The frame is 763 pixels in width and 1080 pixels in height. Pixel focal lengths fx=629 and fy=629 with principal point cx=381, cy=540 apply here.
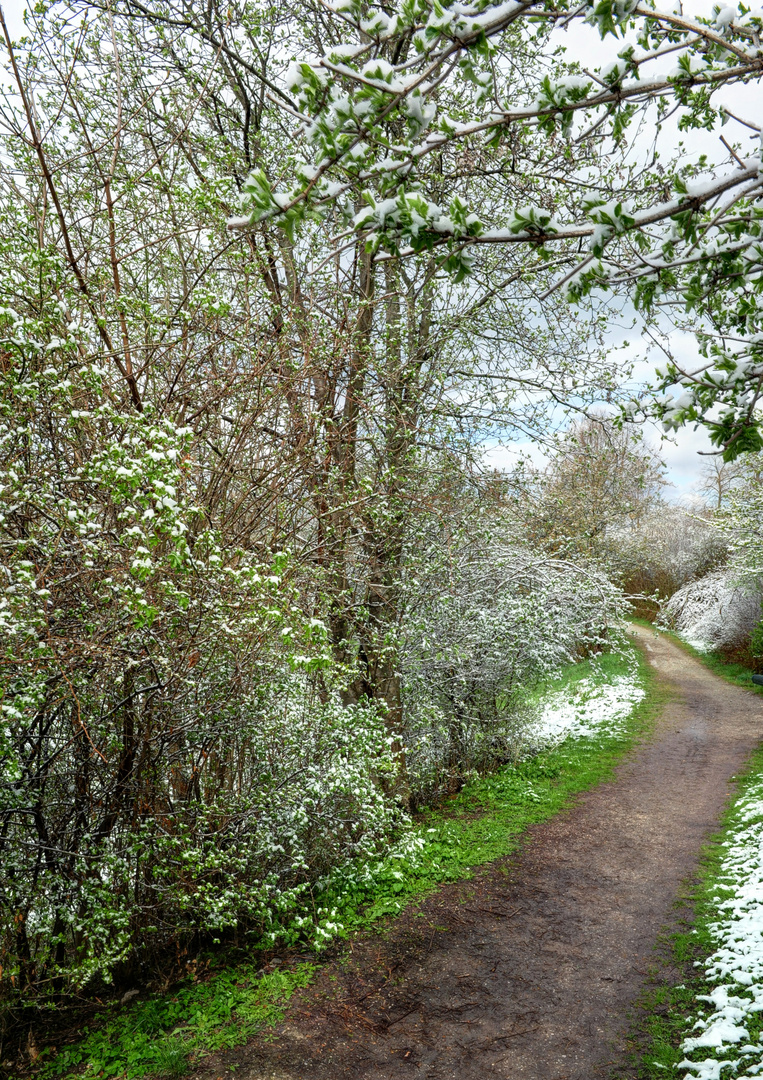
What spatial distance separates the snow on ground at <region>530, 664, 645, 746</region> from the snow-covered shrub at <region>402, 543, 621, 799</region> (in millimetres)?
1535

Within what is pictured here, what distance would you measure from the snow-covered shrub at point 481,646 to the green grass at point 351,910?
516 millimetres

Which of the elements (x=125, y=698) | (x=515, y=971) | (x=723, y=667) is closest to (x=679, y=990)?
(x=515, y=971)

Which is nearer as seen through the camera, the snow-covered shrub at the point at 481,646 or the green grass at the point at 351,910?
the green grass at the point at 351,910

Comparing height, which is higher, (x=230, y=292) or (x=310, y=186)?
(x=230, y=292)

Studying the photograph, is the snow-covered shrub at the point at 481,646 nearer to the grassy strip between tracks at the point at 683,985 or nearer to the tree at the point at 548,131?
the grassy strip between tracks at the point at 683,985

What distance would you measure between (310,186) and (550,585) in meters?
7.38

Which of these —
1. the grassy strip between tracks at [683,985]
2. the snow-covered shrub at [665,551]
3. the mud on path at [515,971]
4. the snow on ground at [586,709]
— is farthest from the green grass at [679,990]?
the snow-covered shrub at [665,551]

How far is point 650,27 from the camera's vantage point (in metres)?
Answer: 2.49

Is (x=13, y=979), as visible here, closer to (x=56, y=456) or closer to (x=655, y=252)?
(x=56, y=456)

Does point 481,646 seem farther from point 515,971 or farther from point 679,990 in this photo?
point 679,990

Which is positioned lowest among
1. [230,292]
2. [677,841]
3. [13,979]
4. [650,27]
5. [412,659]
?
[677,841]

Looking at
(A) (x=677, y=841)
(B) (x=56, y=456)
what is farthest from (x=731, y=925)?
(B) (x=56, y=456)

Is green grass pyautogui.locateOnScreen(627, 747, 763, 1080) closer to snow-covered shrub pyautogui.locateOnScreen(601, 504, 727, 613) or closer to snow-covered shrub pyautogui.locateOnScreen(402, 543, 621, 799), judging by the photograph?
snow-covered shrub pyautogui.locateOnScreen(402, 543, 621, 799)

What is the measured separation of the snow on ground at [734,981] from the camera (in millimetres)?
3463
